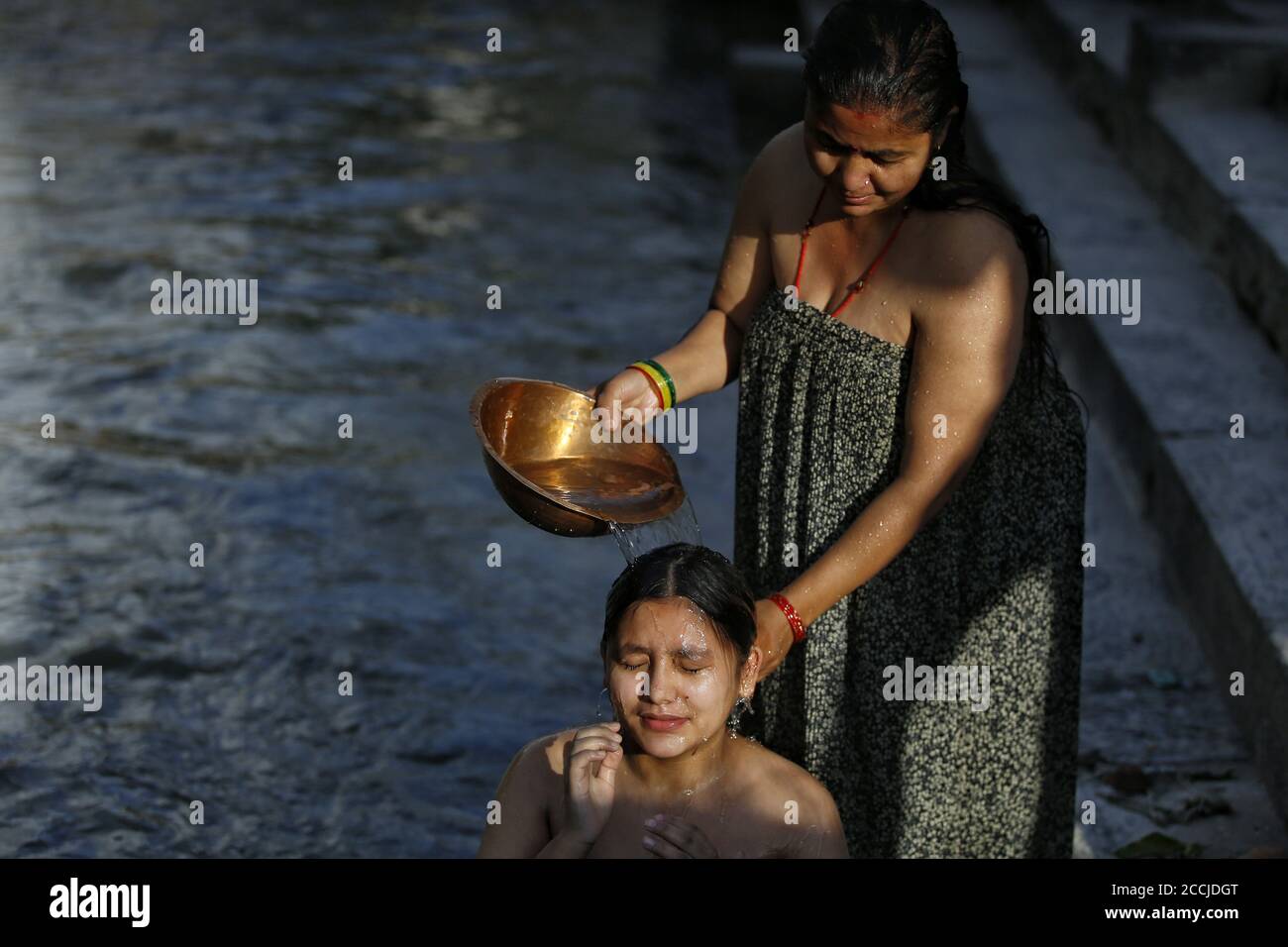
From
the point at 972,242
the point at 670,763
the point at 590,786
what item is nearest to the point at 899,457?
the point at 972,242

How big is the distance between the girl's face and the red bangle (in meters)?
0.12

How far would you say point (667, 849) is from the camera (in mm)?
2549

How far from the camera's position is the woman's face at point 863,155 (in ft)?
8.13

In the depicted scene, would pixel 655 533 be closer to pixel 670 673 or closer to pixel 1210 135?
pixel 670 673

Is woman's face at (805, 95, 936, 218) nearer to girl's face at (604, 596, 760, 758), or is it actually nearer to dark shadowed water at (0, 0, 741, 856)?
girl's face at (604, 596, 760, 758)

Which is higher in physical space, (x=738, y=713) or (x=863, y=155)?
(x=863, y=155)

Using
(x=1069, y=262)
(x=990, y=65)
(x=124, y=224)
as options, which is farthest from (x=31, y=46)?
(x=1069, y=262)

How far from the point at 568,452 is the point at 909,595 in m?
0.67

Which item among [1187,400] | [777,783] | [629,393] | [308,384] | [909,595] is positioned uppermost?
[308,384]

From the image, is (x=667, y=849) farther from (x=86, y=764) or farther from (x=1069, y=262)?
(x=1069, y=262)

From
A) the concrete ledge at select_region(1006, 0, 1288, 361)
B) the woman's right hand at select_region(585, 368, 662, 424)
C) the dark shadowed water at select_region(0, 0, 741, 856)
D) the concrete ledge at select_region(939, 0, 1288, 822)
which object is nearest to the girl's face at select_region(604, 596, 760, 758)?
the woman's right hand at select_region(585, 368, 662, 424)

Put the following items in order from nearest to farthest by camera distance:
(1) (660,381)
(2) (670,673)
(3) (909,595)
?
(2) (670,673) → (3) (909,595) → (1) (660,381)

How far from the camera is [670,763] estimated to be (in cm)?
271
